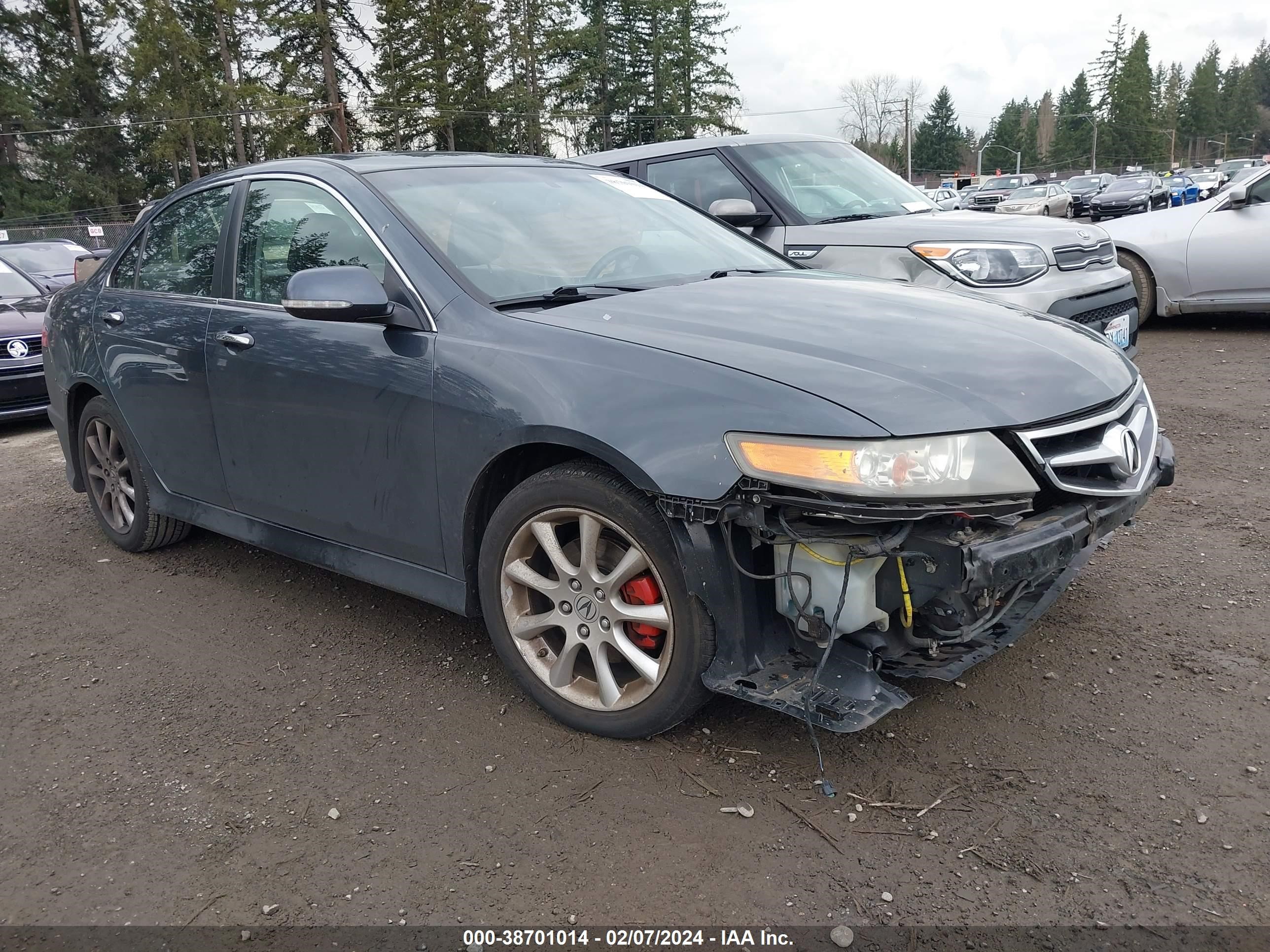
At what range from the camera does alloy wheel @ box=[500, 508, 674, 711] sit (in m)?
2.69

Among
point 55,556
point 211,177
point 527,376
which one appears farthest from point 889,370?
point 55,556

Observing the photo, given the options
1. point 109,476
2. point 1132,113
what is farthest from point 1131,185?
point 1132,113

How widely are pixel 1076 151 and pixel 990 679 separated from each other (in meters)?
134

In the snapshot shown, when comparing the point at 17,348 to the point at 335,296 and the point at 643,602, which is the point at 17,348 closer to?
the point at 335,296

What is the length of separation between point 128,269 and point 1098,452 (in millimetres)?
4094

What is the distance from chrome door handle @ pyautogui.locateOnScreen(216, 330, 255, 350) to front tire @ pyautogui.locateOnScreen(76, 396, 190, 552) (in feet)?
3.38

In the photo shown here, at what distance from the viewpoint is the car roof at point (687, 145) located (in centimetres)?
671

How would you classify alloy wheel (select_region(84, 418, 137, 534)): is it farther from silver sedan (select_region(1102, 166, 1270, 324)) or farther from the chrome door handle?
silver sedan (select_region(1102, 166, 1270, 324))

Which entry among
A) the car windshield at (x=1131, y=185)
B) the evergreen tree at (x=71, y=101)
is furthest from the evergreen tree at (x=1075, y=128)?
the evergreen tree at (x=71, y=101)

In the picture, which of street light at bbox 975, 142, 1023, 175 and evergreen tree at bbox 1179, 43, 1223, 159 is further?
evergreen tree at bbox 1179, 43, 1223, 159

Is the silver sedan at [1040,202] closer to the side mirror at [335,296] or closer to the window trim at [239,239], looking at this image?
the window trim at [239,239]

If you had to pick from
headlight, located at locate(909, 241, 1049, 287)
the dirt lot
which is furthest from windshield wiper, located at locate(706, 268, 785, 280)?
headlight, located at locate(909, 241, 1049, 287)

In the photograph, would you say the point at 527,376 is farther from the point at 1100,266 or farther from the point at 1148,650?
the point at 1100,266

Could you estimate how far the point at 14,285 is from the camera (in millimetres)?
9867
